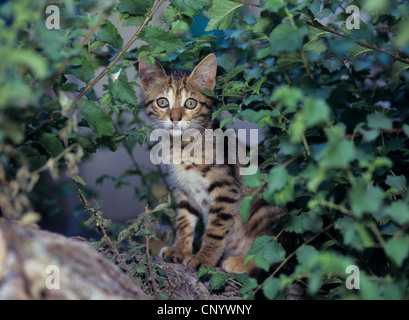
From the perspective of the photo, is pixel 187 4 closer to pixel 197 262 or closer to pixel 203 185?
pixel 203 185

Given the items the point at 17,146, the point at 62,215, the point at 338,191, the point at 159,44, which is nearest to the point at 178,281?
the point at 338,191

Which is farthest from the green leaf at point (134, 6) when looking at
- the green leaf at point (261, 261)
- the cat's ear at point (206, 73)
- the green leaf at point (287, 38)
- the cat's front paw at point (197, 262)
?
the cat's front paw at point (197, 262)

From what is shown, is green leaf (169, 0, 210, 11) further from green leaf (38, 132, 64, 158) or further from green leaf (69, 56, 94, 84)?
green leaf (38, 132, 64, 158)

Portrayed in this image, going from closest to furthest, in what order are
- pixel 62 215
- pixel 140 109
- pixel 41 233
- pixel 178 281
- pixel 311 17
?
pixel 41 233
pixel 311 17
pixel 178 281
pixel 140 109
pixel 62 215

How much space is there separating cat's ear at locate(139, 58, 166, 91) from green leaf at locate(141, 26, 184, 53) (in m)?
0.61

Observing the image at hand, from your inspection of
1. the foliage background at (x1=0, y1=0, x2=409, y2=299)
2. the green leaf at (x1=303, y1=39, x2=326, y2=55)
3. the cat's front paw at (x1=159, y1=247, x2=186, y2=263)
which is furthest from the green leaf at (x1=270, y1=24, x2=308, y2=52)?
the cat's front paw at (x1=159, y1=247, x2=186, y2=263)

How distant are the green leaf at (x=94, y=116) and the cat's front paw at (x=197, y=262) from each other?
94 centimetres

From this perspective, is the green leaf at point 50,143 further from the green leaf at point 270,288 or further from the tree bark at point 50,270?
the green leaf at point 270,288

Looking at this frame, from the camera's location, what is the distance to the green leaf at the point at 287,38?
1.21 meters

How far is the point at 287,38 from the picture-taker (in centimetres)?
124
